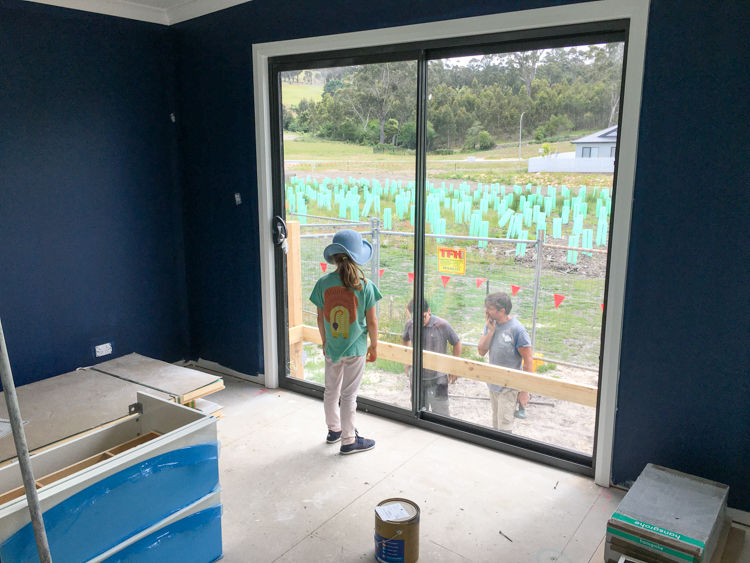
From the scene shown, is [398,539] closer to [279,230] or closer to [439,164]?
[439,164]

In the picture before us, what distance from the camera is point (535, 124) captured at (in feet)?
9.59

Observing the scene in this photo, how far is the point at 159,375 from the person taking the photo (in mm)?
3396

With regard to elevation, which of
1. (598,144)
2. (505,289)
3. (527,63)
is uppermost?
(527,63)

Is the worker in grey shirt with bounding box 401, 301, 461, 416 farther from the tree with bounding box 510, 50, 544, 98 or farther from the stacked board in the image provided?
the tree with bounding box 510, 50, 544, 98

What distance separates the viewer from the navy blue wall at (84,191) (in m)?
3.49

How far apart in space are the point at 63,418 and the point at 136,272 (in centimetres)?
165

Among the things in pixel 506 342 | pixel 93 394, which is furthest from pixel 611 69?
pixel 93 394

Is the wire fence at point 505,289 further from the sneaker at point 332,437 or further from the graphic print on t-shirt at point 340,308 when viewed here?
the sneaker at point 332,437

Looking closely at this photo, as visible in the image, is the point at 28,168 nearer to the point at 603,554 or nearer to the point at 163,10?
the point at 163,10

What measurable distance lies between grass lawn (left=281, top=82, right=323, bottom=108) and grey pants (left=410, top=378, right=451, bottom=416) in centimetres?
201

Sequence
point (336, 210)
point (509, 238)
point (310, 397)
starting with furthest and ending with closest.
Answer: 1. point (310, 397)
2. point (336, 210)
3. point (509, 238)

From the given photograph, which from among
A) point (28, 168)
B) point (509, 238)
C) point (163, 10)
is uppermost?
point (163, 10)

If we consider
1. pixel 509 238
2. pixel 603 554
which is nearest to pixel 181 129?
pixel 509 238

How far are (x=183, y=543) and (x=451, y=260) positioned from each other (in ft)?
6.61
